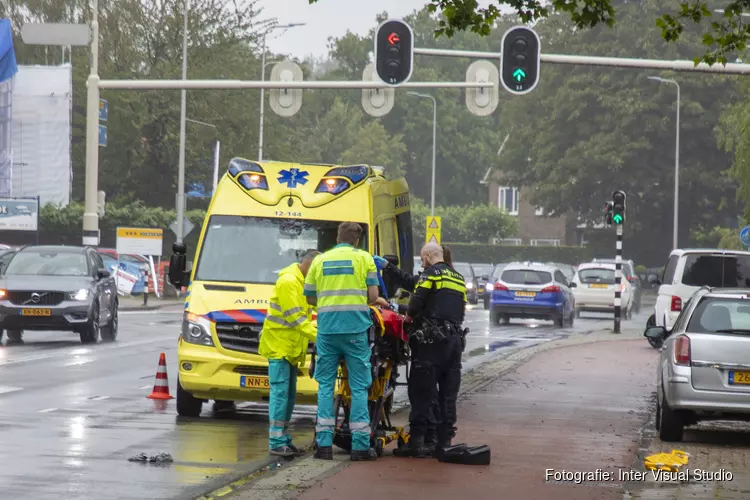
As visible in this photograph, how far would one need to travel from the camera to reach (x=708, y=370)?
1434 centimetres

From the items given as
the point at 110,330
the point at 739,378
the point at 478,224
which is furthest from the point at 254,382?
the point at 478,224

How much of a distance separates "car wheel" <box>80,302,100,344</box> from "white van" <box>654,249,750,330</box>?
9.91 m

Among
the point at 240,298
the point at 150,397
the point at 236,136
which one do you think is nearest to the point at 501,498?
the point at 240,298

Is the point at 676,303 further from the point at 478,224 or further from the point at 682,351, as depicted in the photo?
the point at 478,224

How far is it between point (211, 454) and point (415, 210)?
89287 mm

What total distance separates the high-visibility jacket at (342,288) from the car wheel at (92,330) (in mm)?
15746

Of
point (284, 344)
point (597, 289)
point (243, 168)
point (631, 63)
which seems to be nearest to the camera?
point (284, 344)

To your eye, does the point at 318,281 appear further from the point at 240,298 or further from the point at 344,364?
the point at 240,298

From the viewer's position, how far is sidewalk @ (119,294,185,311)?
4588cm

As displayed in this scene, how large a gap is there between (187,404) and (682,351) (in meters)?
4.88

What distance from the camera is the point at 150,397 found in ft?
57.4

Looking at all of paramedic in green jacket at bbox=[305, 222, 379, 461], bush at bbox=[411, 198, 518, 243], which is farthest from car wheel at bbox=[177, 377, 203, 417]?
bush at bbox=[411, 198, 518, 243]

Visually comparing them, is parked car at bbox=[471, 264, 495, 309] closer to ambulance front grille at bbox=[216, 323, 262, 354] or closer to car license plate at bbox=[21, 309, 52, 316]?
car license plate at bbox=[21, 309, 52, 316]

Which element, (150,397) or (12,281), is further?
(12,281)
